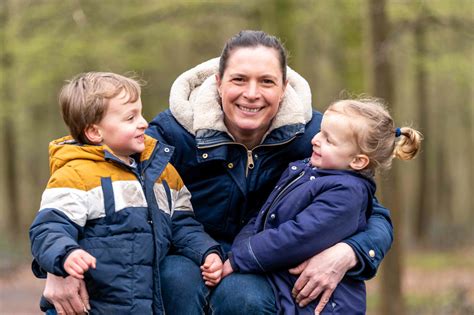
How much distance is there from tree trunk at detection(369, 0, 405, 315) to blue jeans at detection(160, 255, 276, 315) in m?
4.34

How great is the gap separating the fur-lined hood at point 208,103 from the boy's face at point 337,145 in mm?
342

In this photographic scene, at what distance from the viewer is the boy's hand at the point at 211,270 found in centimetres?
335

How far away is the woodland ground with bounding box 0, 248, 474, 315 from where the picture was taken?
926 centimetres

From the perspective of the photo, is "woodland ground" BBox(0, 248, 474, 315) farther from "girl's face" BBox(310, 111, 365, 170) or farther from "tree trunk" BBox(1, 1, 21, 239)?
"girl's face" BBox(310, 111, 365, 170)

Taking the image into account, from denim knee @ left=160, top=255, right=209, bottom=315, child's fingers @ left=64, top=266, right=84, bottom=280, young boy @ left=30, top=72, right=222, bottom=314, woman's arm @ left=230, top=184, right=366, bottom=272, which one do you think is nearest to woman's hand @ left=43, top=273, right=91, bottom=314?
young boy @ left=30, top=72, right=222, bottom=314

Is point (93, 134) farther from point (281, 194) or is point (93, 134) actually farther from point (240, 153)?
point (281, 194)

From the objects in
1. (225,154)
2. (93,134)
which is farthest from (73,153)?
(225,154)

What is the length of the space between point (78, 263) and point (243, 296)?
0.79 m

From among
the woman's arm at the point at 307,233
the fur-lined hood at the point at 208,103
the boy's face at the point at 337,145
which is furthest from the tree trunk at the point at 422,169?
the woman's arm at the point at 307,233

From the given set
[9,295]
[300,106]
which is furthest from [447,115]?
[300,106]

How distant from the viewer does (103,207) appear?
3158 mm

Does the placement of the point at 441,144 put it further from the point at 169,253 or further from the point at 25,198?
the point at 169,253

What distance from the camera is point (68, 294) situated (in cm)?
308

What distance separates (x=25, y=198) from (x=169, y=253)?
22660mm
